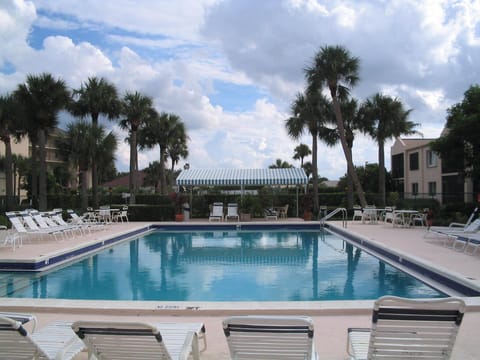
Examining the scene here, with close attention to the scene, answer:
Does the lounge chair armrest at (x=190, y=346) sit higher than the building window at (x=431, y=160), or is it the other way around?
the building window at (x=431, y=160)

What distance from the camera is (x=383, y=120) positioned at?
81.8ft

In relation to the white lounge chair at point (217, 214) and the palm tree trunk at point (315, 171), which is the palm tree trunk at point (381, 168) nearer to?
the palm tree trunk at point (315, 171)

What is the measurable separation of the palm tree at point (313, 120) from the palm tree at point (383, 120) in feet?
7.14

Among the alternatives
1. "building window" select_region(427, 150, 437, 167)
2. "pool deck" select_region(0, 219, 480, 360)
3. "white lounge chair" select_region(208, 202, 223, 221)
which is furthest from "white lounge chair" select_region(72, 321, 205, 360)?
"building window" select_region(427, 150, 437, 167)

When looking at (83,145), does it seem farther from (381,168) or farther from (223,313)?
(223,313)

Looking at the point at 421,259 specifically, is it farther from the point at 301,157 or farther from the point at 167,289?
the point at 301,157

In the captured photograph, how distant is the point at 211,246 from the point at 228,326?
38.4 feet

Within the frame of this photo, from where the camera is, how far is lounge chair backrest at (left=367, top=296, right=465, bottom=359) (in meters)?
3.04

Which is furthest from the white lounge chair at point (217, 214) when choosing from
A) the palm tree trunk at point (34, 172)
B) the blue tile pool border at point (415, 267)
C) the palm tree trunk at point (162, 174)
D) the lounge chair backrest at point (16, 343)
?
the lounge chair backrest at point (16, 343)

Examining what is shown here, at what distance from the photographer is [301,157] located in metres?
55.3

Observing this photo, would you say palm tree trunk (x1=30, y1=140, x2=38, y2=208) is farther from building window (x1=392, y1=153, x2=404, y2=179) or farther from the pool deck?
building window (x1=392, y1=153, x2=404, y2=179)

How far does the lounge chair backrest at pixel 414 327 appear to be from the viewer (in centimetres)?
304

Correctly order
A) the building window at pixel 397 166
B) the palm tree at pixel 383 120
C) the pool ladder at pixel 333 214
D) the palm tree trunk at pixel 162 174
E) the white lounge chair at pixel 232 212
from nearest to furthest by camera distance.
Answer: the pool ladder at pixel 333 214
the white lounge chair at pixel 232 212
the palm tree at pixel 383 120
the palm tree trunk at pixel 162 174
the building window at pixel 397 166

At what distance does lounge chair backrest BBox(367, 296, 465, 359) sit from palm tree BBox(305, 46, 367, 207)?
2083cm
